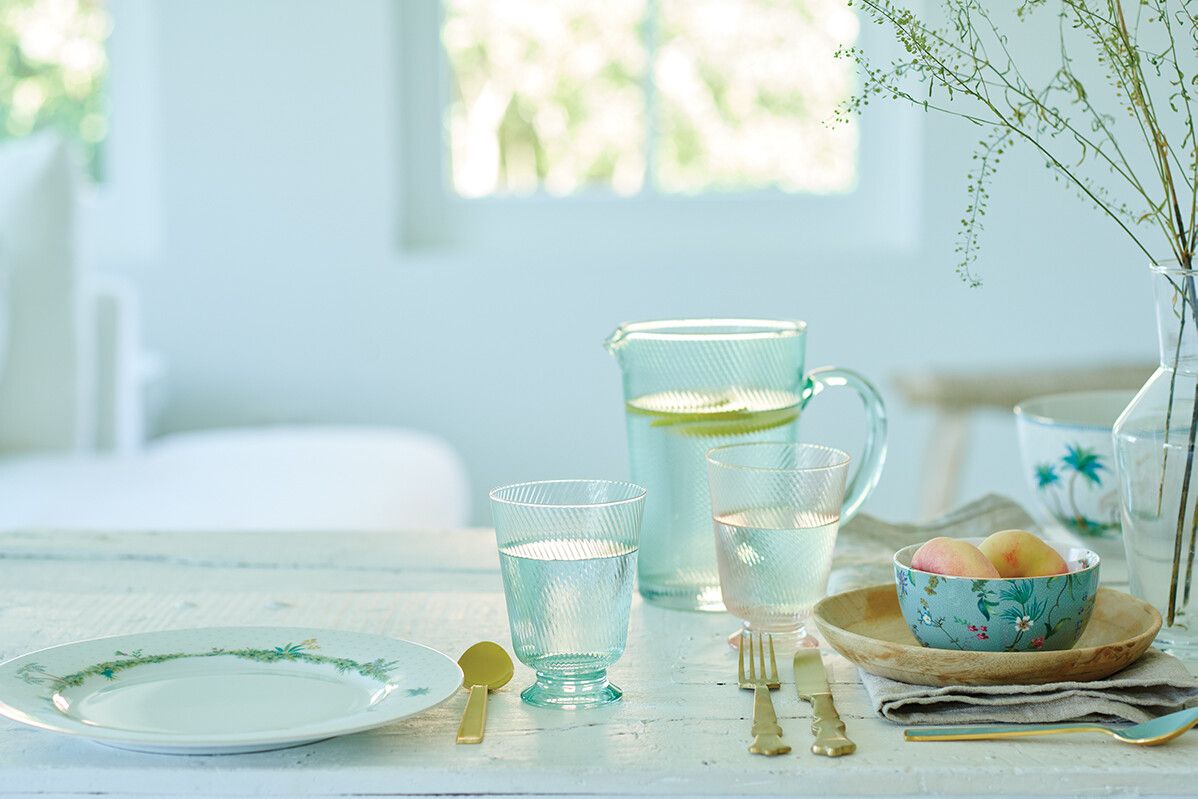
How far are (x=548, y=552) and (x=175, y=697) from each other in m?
0.20

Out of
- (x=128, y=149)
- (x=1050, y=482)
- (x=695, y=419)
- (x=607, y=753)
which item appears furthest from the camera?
(x=128, y=149)

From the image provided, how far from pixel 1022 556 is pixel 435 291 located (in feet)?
6.89

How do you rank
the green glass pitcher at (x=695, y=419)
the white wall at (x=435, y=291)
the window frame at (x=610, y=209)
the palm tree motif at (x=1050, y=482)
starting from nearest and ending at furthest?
the green glass pitcher at (x=695, y=419) → the palm tree motif at (x=1050, y=482) → the white wall at (x=435, y=291) → the window frame at (x=610, y=209)

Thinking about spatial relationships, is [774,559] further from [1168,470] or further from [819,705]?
[1168,470]

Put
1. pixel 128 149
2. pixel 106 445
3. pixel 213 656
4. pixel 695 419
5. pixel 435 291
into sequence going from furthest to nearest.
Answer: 1. pixel 128 149
2. pixel 435 291
3. pixel 106 445
4. pixel 695 419
5. pixel 213 656

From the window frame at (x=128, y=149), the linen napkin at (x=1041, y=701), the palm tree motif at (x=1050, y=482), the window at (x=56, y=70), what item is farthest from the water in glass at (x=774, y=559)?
the window at (x=56, y=70)

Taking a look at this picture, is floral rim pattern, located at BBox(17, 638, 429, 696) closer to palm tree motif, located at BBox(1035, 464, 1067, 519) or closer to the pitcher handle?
the pitcher handle

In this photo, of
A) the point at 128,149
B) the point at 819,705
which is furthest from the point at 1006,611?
the point at 128,149

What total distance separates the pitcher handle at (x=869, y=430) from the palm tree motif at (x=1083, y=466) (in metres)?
0.15

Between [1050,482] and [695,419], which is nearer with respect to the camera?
[695,419]

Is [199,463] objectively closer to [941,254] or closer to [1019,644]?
[941,254]

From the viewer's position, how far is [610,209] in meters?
2.85

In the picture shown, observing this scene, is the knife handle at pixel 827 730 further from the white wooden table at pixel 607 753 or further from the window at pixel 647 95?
the window at pixel 647 95

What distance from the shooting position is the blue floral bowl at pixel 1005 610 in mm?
711
